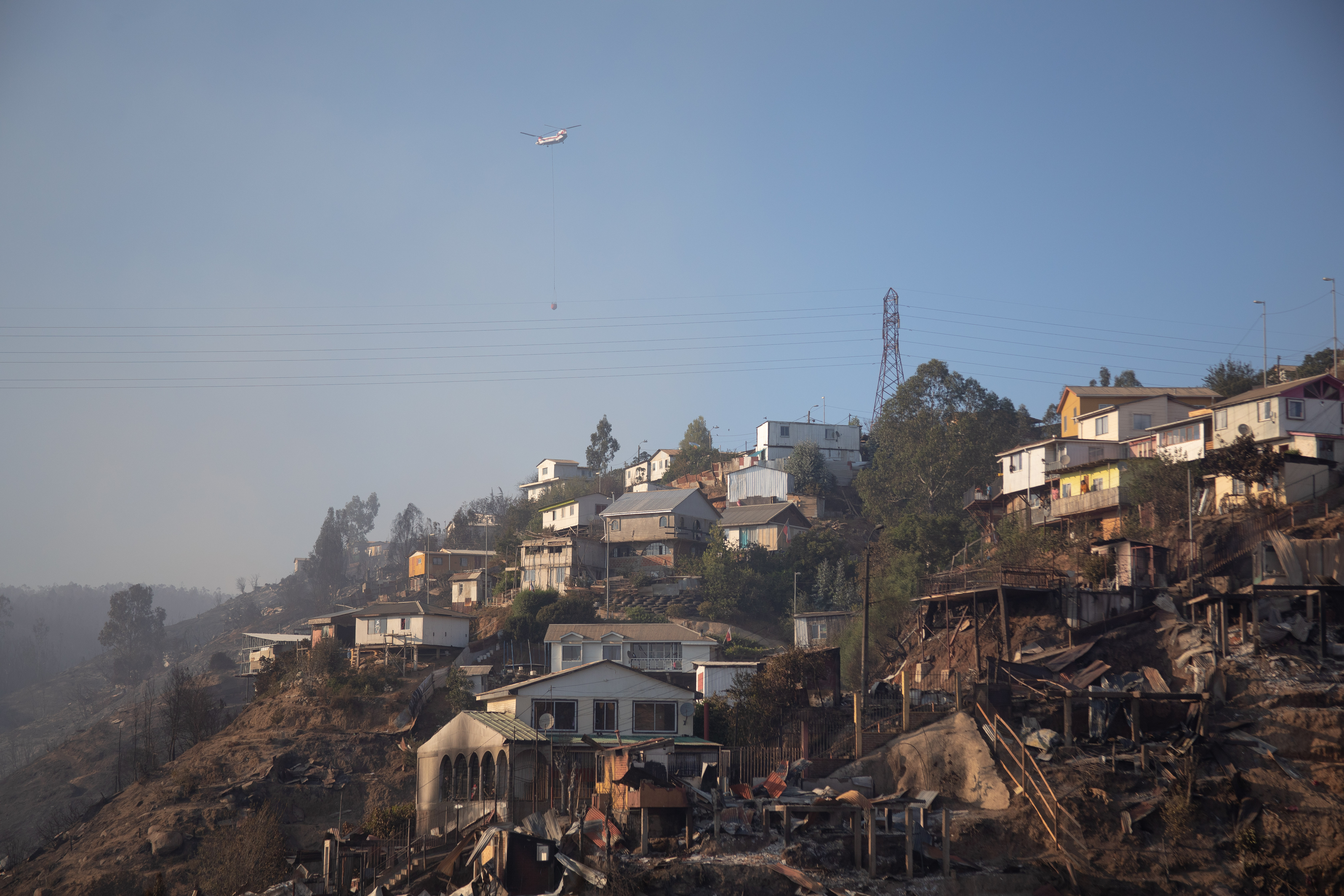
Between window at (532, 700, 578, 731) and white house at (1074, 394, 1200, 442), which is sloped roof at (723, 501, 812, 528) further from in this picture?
window at (532, 700, 578, 731)

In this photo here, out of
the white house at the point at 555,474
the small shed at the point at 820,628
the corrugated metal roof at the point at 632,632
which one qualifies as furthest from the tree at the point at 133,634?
the small shed at the point at 820,628

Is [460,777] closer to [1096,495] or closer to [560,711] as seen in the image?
[560,711]

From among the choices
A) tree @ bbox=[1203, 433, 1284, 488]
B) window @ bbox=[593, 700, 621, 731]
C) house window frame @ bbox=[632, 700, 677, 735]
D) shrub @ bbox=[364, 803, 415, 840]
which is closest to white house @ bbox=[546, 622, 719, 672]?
house window frame @ bbox=[632, 700, 677, 735]

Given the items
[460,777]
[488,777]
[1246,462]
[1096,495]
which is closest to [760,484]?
[1096,495]

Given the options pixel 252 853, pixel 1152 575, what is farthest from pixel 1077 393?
pixel 252 853

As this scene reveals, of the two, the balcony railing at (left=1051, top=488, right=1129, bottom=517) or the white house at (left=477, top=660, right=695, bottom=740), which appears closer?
the white house at (left=477, top=660, right=695, bottom=740)

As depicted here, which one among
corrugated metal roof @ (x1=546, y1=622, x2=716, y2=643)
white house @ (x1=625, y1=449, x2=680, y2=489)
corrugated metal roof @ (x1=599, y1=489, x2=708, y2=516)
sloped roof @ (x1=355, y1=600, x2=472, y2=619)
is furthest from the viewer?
white house @ (x1=625, y1=449, x2=680, y2=489)

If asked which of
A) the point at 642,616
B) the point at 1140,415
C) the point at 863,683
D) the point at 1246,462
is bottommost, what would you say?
the point at 863,683

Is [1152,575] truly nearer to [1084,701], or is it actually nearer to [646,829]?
[1084,701]
